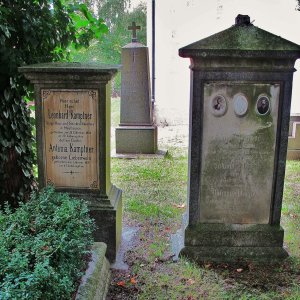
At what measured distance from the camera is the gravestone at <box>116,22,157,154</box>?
8.00m

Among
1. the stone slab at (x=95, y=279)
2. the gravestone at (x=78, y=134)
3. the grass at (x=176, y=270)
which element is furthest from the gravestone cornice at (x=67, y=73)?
the grass at (x=176, y=270)

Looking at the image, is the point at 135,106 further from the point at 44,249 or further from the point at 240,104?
the point at 44,249

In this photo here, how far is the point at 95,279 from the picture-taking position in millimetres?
2660

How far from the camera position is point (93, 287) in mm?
2564

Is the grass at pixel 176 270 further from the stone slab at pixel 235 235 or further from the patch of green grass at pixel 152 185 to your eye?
the stone slab at pixel 235 235

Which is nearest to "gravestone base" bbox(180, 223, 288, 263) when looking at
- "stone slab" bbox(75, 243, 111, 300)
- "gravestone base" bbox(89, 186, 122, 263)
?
"gravestone base" bbox(89, 186, 122, 263)

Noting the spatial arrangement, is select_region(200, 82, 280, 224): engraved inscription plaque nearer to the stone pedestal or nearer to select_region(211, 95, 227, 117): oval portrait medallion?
select_region(211, 95, 227, 117): oval portrait medallion

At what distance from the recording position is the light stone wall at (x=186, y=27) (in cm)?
1169

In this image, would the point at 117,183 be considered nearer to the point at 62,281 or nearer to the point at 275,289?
the point at 275,289

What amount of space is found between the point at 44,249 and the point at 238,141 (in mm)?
2072

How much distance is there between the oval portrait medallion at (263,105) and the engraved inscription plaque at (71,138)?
4.69 feet

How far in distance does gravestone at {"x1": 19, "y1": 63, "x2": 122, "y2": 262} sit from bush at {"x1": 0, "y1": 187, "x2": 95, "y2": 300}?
730 millimetres

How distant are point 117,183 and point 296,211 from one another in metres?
2.65

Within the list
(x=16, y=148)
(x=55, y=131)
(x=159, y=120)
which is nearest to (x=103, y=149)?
(x=55, y=131)
